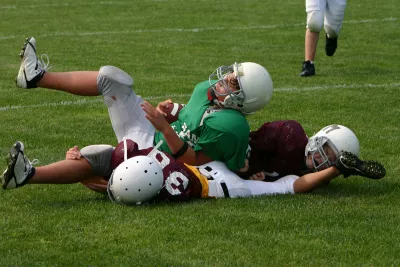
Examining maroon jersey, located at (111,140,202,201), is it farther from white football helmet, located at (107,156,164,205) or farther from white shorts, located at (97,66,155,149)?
white shorts, located at (97,66,155,149)

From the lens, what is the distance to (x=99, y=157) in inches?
232

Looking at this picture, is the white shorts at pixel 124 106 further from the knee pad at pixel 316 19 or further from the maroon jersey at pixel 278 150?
the knee pad at pixel 316 19

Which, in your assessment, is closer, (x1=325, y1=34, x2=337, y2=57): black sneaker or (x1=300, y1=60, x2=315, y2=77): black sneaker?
(x1=300, y1=60, x2=315, y2=77): black sneaker

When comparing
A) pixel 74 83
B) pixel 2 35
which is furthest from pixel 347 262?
pixel 2 35

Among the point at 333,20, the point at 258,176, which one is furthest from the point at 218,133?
the point at 333,20

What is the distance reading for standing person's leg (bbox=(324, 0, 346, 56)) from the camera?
1095 centimetres

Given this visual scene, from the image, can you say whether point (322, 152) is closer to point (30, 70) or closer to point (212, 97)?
point (212, 97)

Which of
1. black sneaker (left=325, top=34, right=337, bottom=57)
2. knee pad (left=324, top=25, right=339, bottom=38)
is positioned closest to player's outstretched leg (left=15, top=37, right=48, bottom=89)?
knee pad (left=324, top=25, right=339, bottom=38)

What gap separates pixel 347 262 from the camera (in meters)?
4.65

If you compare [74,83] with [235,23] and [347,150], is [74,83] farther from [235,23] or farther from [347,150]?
[235,23]

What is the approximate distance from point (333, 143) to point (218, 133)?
761 millimetres

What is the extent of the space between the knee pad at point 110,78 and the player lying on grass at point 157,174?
1.40 ft

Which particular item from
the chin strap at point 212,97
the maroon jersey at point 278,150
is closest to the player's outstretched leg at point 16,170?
the chin strap at point 212,97

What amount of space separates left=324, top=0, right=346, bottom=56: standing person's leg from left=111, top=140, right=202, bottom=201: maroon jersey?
220 inches
